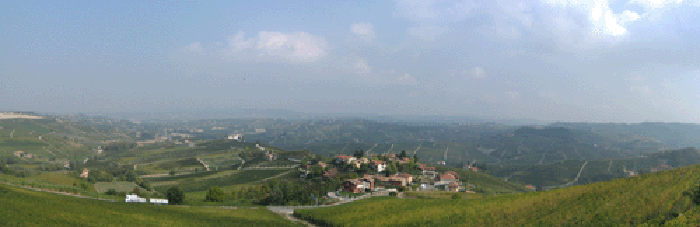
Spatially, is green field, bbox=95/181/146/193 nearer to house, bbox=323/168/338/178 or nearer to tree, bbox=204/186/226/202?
tree, bbox=204/186/226/202

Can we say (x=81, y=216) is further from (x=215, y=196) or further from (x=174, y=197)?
(x=215, y=196)

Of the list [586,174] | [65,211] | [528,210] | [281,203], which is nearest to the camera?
[65,211]

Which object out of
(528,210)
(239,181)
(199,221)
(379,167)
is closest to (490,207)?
(528,210)

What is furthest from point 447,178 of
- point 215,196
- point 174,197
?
point 174,197

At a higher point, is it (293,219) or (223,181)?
(293,219)

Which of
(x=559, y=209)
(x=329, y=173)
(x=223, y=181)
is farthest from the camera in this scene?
(x=223, y=181)

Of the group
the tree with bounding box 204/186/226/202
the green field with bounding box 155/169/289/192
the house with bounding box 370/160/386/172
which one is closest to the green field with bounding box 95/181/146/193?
the green field with bounding box 155/169/289/192

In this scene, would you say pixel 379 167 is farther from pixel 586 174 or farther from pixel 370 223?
pixel 586 174
